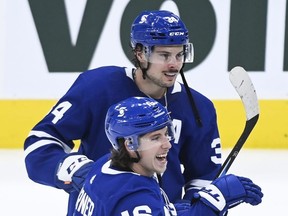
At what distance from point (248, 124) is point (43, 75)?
3.09 meters

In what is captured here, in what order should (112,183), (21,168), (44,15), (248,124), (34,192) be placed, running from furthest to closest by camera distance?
(44,15) < (21,168) < (34,192) < (248,124) < (112,183)

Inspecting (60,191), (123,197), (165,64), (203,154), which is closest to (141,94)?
(165,64)

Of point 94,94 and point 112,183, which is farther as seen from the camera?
point 94,94

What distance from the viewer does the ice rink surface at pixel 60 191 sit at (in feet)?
16.4

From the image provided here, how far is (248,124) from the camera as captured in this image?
3309mm

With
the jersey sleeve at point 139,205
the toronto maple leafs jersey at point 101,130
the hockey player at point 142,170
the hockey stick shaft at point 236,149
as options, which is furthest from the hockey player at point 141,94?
the jersey sleeve at point 139,205

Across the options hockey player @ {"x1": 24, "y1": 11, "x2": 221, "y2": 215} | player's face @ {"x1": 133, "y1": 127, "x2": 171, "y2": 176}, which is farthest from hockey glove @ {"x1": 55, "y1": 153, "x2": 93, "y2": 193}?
player's face @ {"x1": 133, "y1": 127, "x2": 171, "y2": 176}

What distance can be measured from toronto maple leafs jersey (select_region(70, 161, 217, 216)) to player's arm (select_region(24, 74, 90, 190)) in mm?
425

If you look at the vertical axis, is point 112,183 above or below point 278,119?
above

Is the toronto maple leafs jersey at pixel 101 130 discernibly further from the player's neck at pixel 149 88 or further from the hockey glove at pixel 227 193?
the hockey glove at pixel 227 193

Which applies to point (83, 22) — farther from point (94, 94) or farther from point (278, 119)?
point (94, 94)

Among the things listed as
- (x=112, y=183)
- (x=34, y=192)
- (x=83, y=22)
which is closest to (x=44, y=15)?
(x=83, y=22)

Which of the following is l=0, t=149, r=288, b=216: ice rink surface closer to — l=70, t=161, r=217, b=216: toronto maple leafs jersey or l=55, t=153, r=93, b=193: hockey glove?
l=55, t=153, r=93, b=193: hockey glove

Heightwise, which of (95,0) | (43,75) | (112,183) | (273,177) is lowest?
(273,177)
